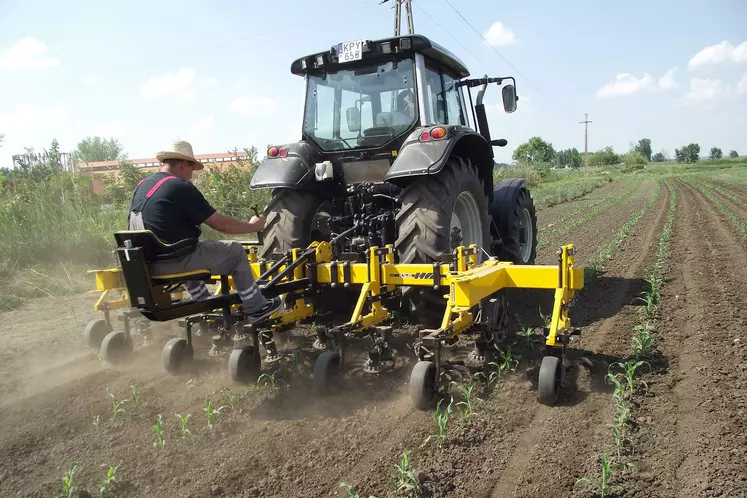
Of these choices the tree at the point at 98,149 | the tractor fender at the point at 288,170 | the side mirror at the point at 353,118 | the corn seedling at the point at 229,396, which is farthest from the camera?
the tree at the point at 98,149

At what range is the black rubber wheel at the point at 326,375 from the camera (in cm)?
379

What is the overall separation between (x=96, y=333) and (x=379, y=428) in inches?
125

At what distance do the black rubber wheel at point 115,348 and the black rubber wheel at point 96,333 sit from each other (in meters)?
0.40

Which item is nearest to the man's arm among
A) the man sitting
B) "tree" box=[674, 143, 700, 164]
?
the man sitting

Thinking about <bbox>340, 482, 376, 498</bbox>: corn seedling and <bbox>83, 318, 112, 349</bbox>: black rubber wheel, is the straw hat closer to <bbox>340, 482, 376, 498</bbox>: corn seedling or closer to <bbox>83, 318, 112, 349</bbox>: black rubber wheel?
<bbox>83, 318, 112, 349</bbox>: black rubber wheel

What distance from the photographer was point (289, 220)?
5.07 metres

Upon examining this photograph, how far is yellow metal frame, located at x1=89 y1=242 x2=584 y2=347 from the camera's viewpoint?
368 cm

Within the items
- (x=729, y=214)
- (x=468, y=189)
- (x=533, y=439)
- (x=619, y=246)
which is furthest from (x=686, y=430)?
(x=729, y=214)

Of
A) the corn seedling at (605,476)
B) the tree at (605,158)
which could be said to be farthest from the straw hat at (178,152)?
the tree at (605,158)

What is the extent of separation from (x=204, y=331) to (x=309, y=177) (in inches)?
68.9

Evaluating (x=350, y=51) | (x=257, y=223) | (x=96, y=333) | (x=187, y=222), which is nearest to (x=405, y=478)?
(x=257, y=223)

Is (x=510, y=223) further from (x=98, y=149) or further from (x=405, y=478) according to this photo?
(x=98, y=149)

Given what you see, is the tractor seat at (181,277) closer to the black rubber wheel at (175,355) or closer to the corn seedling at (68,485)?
the black rubber wheel at (175,355)

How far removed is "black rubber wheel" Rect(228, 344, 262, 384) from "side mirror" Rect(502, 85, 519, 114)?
3821 mm
